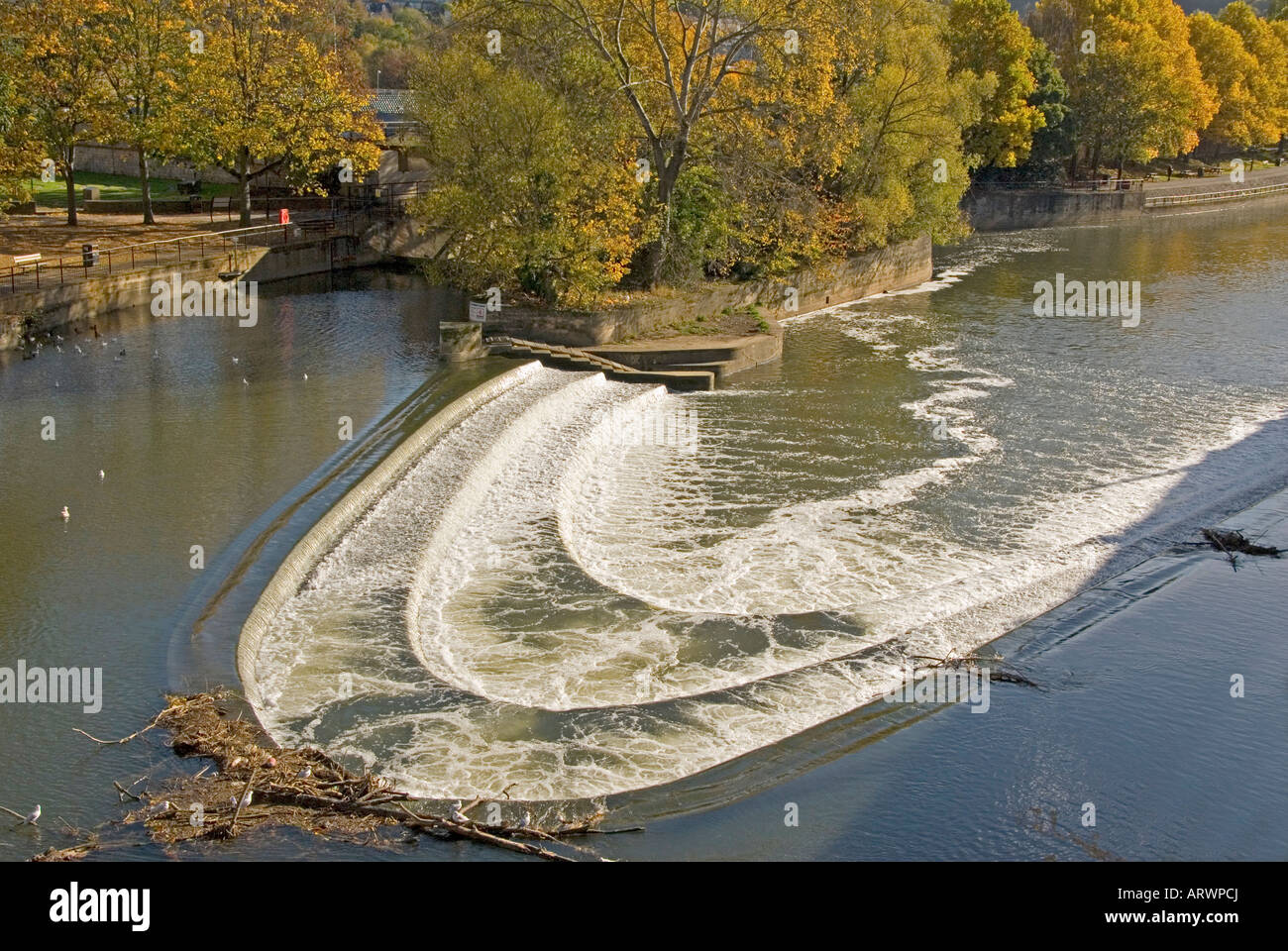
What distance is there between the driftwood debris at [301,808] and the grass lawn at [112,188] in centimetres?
4014

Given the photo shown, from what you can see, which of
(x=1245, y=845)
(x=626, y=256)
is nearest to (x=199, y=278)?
(x=626, y=256)

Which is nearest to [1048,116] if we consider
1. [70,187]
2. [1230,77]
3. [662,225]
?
[1230,77]

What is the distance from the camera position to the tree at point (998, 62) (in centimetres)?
6900

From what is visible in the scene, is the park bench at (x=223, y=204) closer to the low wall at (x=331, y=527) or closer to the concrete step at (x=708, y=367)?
the concrete step at (x=708, y=367)

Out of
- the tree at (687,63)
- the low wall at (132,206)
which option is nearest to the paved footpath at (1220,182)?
the tree at (687,63)

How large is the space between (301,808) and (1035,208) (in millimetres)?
66119

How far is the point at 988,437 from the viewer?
2852 centimetres

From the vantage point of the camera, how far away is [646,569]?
20375 mm

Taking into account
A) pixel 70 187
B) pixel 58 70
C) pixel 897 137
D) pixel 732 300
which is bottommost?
pixel 732 300

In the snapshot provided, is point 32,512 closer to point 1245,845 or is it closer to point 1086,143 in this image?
point 1245,845

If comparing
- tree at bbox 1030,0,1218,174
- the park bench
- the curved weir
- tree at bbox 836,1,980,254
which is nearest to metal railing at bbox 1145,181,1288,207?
tree at bbox 1030,0,1218,174

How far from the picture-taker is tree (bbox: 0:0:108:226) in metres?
40.6

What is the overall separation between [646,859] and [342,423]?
14670 mm

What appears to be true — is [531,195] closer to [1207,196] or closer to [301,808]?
[301,808]
